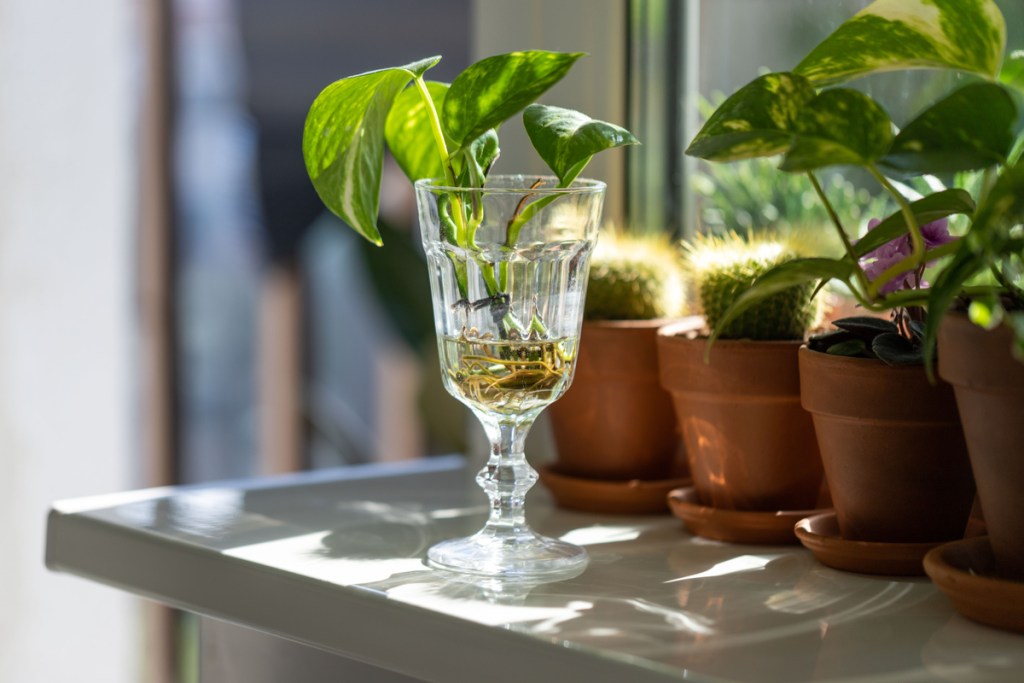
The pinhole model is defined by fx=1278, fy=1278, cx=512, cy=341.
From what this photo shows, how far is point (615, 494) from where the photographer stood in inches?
34.8

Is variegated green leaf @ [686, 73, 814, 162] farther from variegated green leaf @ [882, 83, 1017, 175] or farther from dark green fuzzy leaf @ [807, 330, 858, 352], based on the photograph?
dark green fuzzy leaf @ [807, 330, 858, 352]

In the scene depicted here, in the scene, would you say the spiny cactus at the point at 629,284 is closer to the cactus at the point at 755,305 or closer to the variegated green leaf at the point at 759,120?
the cactus at the point at 755,305

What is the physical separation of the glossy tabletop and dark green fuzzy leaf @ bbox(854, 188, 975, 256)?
19 cm

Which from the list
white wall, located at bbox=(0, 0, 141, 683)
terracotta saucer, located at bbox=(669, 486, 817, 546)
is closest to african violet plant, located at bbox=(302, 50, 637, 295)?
terracotta saucer, located at bbox=(669, 486, 817, 546)

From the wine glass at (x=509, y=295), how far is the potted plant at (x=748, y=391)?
98mm

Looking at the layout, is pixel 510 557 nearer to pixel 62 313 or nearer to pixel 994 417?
pixel 994 417

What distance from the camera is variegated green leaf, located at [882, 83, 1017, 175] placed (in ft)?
1.88

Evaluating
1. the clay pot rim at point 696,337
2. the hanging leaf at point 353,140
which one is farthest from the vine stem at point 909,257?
the hanging leaf at point 353,140

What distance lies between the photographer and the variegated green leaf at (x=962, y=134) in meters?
0.57

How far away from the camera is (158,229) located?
2037 mm

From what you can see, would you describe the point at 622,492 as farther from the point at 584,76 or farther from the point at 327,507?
the point at 584,76

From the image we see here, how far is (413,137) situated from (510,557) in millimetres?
277

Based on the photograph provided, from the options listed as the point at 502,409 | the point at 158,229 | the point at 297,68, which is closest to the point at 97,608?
the point at 158,229

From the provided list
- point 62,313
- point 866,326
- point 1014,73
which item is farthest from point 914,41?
point 62,313
